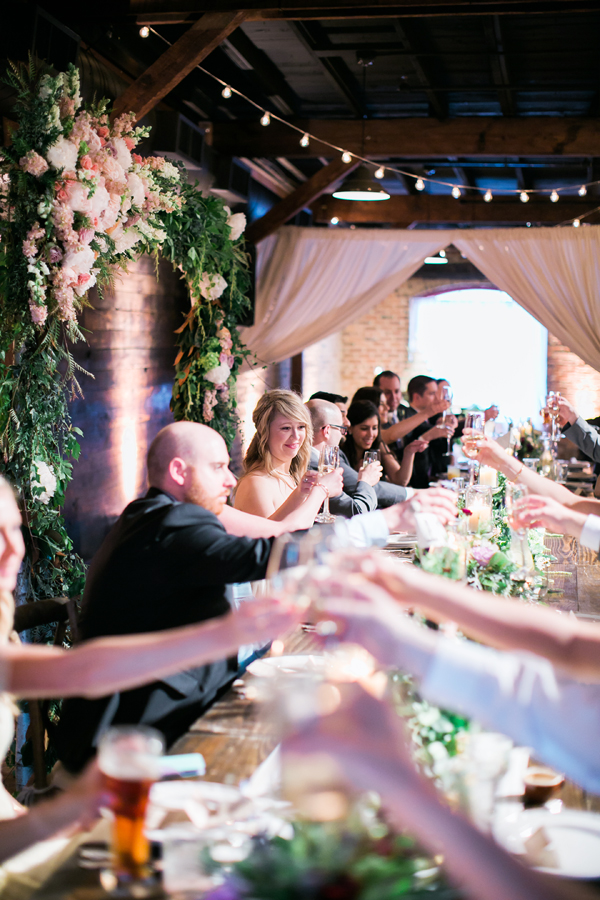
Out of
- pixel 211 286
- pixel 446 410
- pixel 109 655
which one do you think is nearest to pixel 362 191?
pixel 211 286

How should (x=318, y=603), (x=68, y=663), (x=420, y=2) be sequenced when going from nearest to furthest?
1. (x=318, y=603)
2. (x=68, y=663)
3. (x=420, y=2)

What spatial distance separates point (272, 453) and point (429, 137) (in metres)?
3.60

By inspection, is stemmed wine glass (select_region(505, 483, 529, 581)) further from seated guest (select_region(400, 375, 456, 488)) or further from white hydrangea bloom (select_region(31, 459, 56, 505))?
seated guest (select_region(400, 375, 456, 488))

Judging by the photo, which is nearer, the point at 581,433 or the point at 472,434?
the point at 472,434

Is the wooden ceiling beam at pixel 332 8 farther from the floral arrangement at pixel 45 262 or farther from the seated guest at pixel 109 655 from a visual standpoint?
the seated guest at pixel 109 655

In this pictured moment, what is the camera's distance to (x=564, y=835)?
1.16 metres

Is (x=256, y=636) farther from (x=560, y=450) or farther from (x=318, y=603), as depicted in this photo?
(x=560, y=450)

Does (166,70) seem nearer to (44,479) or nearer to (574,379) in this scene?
(44,479)

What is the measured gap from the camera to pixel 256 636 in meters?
1.04

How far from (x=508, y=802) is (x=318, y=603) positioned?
0.54 m

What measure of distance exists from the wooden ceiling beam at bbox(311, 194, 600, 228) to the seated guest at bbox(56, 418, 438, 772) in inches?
258


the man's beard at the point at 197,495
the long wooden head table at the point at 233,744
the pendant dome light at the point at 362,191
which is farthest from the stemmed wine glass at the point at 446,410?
the man's beard at the point at 197,495

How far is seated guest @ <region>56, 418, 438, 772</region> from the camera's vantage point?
5.85 feet

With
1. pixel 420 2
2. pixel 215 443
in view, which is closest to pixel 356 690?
pixel 215 443
